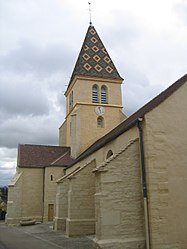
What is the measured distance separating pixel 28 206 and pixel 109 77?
566 inches

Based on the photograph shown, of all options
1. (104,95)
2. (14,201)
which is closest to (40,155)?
(14,201)

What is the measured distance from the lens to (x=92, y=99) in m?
27.5

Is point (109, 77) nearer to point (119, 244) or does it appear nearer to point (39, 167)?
point (39, 167)

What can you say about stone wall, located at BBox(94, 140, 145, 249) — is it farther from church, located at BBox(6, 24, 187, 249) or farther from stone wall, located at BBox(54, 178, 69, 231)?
stone wall, located at BBox(54, 178, 69, 231)

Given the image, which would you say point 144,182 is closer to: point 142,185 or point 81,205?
point 142,185

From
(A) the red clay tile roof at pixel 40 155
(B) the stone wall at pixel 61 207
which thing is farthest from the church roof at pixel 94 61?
(B) the stone wall at pixel 61 207

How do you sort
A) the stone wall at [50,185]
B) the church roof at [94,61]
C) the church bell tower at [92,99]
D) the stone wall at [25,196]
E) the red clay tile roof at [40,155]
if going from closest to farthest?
the stone wall at [25,196] → the stone wall at [50,185] → the church bell tower at [92,99] → the red clay tile roof at [40,155] → the church roof at [94,61]

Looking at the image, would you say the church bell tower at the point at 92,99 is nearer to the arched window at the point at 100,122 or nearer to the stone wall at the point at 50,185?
the arched window at the point at 100,122

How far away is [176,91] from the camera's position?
11.2 m

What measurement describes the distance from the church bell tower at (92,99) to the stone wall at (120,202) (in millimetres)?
15251

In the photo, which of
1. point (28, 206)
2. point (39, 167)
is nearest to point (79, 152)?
point (39, 167)

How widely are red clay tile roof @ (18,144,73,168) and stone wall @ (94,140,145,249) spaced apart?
53.2 ft

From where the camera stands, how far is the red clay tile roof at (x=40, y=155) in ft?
88.0

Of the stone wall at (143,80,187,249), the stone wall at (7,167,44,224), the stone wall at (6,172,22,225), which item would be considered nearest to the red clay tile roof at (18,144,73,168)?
the stone wall at (7,167,44,224)
